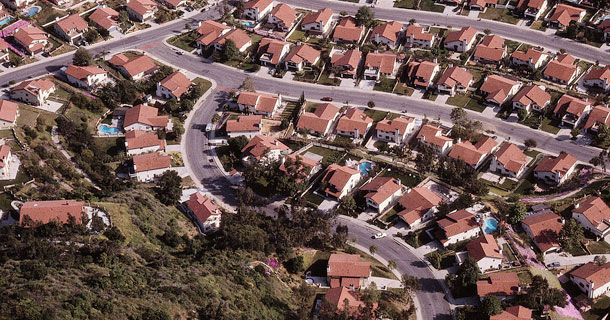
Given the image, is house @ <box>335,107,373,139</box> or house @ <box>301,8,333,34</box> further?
house @ <box>301,8,333,34</box>

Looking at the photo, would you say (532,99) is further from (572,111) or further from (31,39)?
(31,39)

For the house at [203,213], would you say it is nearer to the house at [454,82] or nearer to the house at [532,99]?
the house at [454,82]

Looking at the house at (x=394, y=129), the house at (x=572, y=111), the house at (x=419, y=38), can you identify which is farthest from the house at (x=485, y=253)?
the house at (x=419, y=38)

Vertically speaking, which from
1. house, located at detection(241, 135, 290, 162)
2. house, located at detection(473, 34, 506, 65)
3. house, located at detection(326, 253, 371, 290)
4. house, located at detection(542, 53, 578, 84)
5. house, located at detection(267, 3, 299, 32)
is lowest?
house, located at detection(241, 135, 290, 162)

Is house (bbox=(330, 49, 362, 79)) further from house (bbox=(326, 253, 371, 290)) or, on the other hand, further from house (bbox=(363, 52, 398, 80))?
house (bbox=(326, 253, 371, 290))

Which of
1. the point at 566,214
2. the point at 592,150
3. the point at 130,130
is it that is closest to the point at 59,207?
the point at 130,130

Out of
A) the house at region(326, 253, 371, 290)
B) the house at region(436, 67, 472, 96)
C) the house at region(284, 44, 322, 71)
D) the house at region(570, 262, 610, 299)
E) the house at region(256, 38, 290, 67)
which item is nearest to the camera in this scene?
the house at region(570, 262, 610, 299)

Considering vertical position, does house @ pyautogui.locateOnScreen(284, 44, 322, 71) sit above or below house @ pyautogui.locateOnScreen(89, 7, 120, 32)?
above

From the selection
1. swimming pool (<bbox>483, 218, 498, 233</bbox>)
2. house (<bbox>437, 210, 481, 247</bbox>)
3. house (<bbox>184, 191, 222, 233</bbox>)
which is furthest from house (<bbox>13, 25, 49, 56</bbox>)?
swimming pool (<bbox>483, 218, 498, 233</bbox>)

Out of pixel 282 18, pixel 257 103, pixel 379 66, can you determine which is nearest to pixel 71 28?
pixel 282 18
